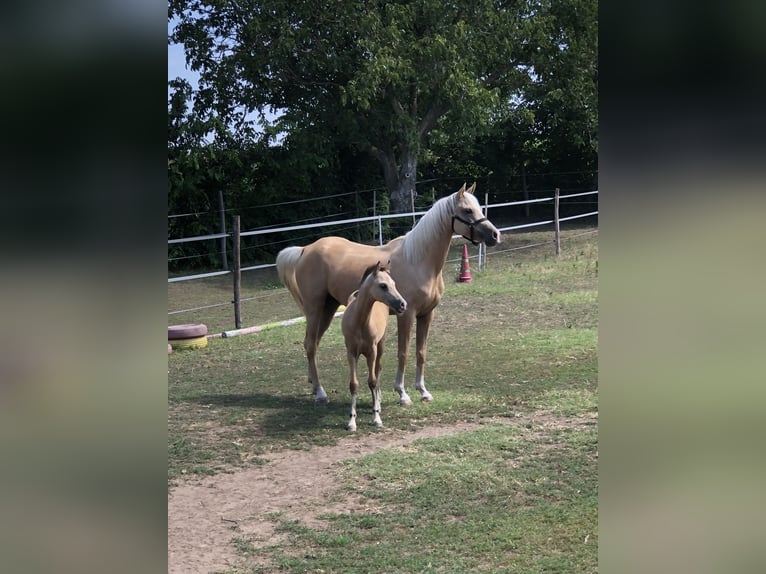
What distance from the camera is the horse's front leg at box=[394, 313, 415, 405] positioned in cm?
491

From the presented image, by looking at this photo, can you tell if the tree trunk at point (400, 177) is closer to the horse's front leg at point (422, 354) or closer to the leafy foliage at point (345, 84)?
the leafy foliage at point (345, 84)

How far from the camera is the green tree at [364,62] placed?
40.4 feet

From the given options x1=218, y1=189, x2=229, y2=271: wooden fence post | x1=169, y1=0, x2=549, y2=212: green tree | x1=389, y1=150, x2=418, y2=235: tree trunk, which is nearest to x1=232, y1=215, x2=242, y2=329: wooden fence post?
x1=218, y1=189, x2=229, y2=271: wooden fence post

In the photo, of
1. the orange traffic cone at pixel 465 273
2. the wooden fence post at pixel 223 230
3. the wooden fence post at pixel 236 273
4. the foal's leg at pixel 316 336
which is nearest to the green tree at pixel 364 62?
the wooden fence post at pixel 223 230

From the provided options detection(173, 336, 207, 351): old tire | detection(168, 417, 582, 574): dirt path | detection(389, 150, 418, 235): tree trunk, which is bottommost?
detection(168, 417, 582, 574): dirt path

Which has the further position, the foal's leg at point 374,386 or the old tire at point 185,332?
the old tire at point 185,332

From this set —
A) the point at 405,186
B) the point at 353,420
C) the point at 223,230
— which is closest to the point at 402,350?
the point at 353,420

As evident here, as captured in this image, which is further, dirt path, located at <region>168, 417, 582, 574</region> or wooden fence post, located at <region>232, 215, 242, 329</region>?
wooden fence post, located at <region>232, 215, 242, 329</region>

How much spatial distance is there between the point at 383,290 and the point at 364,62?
8792mm

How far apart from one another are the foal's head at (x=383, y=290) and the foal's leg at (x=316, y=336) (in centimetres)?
104

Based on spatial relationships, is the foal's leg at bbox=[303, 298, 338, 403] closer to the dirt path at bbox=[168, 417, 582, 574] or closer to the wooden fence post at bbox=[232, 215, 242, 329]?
the dirt path at bbox=[168, 417, 582, 574]
